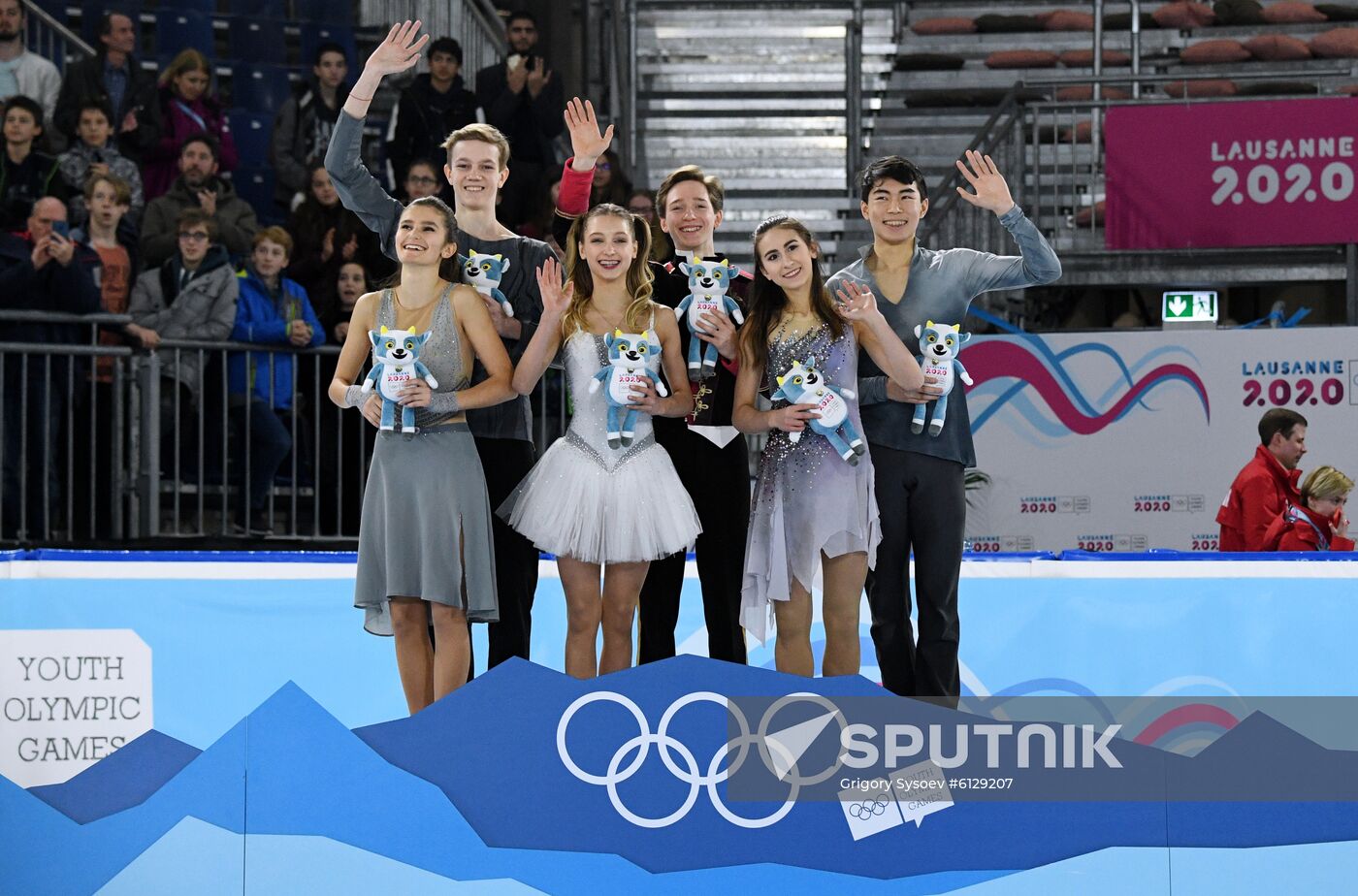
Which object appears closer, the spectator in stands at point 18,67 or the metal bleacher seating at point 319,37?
the spectator in stands at point 18,67

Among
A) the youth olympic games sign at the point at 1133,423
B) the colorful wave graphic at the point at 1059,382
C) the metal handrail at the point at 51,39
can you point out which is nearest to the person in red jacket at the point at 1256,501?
the youth olympic games sign at the point at 1133,423

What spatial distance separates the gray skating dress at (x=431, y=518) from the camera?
4480mm

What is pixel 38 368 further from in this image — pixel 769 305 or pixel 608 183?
pixel 769 305

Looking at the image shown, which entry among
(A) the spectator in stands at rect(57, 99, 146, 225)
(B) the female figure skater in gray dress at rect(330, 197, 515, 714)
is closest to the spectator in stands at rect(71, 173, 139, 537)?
(A) the spectator in stands at rect(57, 99, 146, 225)

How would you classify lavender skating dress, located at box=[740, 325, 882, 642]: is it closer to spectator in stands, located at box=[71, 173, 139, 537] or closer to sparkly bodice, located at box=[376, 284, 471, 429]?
sparkly bodice, located at box=[376, 284, 471, 429]

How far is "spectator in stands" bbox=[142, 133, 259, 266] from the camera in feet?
27.1

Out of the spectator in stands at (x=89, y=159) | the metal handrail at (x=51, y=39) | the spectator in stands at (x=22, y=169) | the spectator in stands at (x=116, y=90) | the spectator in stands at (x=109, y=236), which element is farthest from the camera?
the metal handrail at (x=51, y=39)

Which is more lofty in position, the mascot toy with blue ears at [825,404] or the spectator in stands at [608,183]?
the spectator in stands at [608,183]

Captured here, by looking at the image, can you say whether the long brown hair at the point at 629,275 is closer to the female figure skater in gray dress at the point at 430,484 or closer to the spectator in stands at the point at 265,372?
the female figure skater in gray dress at the point at 430,484

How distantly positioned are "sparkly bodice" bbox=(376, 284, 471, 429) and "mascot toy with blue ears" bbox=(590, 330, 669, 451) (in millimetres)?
384

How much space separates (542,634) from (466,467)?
0.68 m

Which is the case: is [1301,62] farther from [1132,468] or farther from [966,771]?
[966,771]

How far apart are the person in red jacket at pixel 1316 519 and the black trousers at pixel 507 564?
141 inches

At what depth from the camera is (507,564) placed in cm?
473
